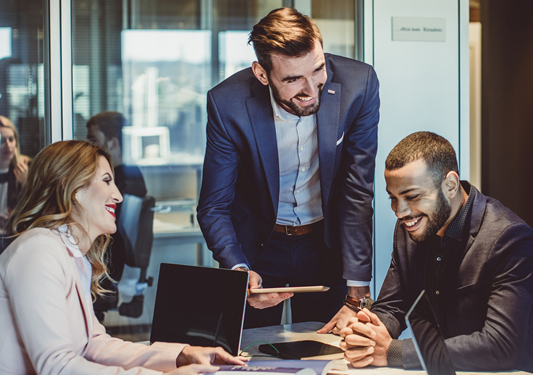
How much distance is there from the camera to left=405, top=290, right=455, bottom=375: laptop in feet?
3.09

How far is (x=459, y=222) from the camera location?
65.2 inches

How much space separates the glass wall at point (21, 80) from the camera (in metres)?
2.94

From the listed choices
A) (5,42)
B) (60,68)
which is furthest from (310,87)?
(5,42)

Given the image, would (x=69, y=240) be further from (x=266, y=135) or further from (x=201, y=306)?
(x=266, y=135)

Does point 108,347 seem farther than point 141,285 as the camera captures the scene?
No

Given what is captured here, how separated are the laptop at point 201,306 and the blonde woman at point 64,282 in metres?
0.07

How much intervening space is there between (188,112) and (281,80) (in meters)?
1.80

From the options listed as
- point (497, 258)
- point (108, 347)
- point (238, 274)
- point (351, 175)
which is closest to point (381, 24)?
point (351, 175)

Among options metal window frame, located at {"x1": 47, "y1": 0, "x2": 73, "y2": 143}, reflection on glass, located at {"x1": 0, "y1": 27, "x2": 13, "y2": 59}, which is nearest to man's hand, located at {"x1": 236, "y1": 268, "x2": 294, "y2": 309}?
metal window frame, located at {"x1": 47, "y1": 0, "x2": 73, "y2": 143}

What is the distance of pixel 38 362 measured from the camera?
1199mm

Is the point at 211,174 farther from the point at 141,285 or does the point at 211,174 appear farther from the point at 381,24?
the point at 141,285

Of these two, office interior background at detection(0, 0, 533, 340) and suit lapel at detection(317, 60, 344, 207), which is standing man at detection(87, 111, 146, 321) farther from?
suit lapel at detection(317, 60, 344, 207)

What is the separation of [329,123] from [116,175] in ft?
6.04

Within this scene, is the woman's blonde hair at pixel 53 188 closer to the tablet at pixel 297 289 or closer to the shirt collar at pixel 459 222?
the tablet at pixel 297 289
